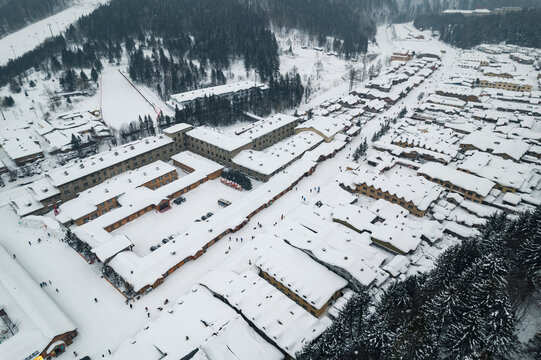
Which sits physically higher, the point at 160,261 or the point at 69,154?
the point at 69,154

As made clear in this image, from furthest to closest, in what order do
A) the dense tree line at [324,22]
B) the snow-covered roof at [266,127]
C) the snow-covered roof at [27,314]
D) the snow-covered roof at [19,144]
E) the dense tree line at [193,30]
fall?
the dense tree line at [324,22], the dense tree line at [193,30], the snow-covered roof at [266,127], the snow-covered roof at [19,144], the snow-covered roof at [27,314]

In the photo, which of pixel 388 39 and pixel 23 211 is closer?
pixel 23 211

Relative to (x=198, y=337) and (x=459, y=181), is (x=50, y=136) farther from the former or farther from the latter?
(x=459, y=181)

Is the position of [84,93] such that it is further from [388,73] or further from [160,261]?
[388,73]

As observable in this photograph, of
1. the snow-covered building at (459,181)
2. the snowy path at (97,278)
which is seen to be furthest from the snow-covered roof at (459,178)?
the snowy path at (97,278)

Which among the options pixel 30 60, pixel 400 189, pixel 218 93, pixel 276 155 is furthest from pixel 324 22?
pixel 400 189

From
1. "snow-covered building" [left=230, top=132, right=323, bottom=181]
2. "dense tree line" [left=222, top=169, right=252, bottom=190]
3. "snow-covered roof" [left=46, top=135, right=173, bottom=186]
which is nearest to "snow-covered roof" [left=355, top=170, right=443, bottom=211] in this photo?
"snow-covered building" [left=230, top=132, right=323, bottom=181]

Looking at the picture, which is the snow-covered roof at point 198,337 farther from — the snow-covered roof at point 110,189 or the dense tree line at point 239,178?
the dense tree line at point 239,178

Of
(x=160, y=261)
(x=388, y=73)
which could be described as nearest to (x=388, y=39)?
(x=388, y=73)
